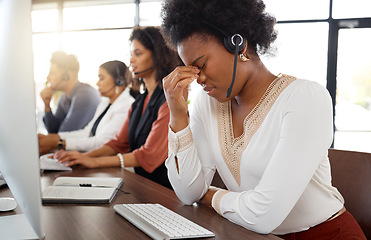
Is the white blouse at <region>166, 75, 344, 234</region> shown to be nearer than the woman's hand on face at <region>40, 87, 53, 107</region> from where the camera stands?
Yes

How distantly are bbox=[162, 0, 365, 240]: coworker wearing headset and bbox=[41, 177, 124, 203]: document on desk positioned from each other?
0.25 m

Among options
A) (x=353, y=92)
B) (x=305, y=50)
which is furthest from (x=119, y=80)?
(x=353, y=92)

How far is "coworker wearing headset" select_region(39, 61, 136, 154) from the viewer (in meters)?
2.85

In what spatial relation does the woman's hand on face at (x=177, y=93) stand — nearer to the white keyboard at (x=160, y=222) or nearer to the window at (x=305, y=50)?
the white keyboard at (x=160, y=222)

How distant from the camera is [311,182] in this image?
1269 mm

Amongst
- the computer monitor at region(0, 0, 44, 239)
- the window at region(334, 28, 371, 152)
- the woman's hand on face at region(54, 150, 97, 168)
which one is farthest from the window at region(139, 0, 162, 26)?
the computer monitor at region(0, 0, 44, 239)

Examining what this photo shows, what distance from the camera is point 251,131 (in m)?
1.33

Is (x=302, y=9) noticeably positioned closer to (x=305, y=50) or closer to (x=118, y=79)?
(x=305, y=50)

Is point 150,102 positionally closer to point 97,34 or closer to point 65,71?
point 65,71

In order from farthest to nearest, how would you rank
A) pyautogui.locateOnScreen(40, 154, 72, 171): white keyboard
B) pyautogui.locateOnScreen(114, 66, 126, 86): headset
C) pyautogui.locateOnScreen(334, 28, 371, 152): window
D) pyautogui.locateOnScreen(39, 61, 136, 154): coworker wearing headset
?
pyautogui.locateOnScreen(334, 28, 371, 152): window, pyautogui.locateOnScreen(114, 66, 126, 86): headset, pyautogui.locateOnScreen(39, 61, 136, 154): coworker wearing headset, pyautogui.locateOnScreen(40, 154, 72, 171): white keyboard

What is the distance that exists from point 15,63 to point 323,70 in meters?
5.02

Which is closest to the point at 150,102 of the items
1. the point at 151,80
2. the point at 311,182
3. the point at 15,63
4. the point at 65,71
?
the point at 151,80

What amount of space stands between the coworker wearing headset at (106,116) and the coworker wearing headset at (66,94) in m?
0.64

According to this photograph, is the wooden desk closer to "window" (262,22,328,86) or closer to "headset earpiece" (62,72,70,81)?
"headset earpiece" (62,72,70,81)
